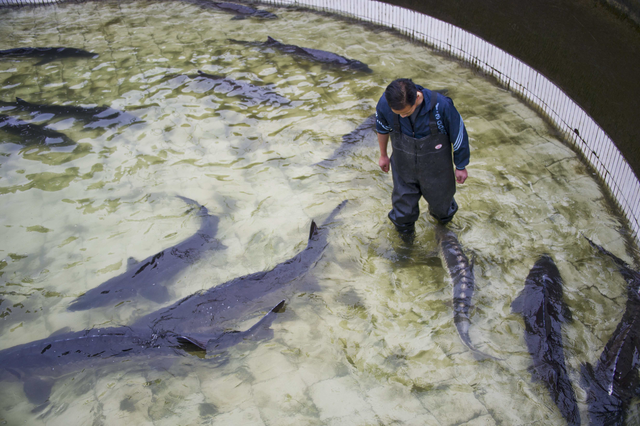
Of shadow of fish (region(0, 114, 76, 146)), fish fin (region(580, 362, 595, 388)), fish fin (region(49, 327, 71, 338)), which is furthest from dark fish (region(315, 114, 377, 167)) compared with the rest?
shadow of fish (region(0, 114, 76, 146))

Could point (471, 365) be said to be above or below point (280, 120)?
below

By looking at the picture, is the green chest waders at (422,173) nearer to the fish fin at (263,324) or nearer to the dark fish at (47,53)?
the fish fin at (263,324)

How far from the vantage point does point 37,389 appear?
3.18m

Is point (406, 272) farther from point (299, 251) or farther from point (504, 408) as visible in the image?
point (504, 408)

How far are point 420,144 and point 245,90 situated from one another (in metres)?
4.28

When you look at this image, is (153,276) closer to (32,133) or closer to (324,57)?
(32,133)

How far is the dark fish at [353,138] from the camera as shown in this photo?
535 cm

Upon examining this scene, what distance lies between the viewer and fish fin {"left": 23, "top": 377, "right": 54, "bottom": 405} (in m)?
3.13

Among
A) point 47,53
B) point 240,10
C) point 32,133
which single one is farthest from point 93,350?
point 240,10

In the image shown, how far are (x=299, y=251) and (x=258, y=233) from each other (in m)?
0.55

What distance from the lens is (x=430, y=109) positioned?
315cm

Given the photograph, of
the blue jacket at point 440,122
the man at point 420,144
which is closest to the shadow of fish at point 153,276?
the man at point 420,144

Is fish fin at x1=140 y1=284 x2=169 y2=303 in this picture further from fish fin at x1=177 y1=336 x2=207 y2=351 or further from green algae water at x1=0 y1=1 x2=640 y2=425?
fish fin at x1=177 y1=336 x2=207 y2=351

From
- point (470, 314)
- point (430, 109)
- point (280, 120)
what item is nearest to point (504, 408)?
point (470, 314)
